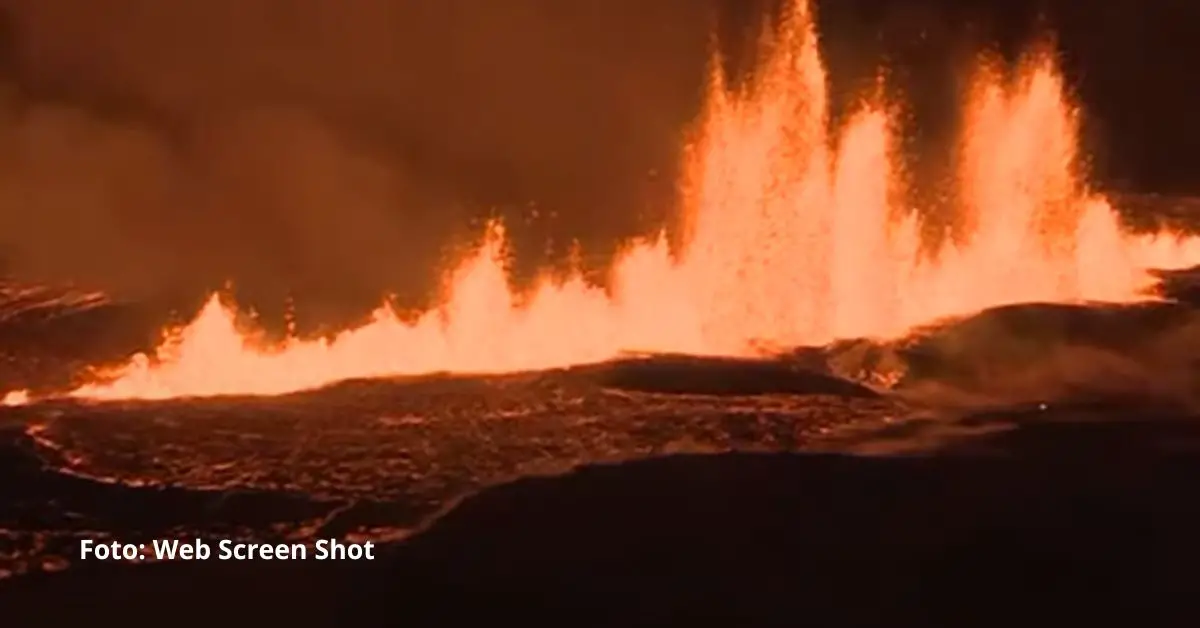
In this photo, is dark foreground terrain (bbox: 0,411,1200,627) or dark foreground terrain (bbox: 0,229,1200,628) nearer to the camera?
dark foreground terrain (bbox: 0,411,1200,627)

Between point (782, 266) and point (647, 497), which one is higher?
point (782, 266)

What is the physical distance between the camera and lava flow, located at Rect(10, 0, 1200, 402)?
1551 cm

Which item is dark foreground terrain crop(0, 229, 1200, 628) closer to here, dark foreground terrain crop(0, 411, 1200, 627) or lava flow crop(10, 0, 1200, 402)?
dark foreground terrain crop(0, 411, 1200, 627)

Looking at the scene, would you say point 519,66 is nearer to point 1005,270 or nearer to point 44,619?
point 1005,270

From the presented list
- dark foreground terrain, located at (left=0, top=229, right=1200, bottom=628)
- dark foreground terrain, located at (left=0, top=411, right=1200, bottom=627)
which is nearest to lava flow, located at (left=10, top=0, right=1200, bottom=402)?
dark foreground terrain, located at (left=0, top=229, right=1200, bottom=628)

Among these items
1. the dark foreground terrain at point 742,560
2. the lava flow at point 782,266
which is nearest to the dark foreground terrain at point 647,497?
the dark foreground terrain at point 742,560

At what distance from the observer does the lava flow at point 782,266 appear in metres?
15.5

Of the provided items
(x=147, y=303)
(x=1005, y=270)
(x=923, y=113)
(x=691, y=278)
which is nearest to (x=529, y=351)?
(x=691, y=278)

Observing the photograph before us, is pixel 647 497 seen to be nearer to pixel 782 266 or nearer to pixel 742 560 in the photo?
pixel 742 560

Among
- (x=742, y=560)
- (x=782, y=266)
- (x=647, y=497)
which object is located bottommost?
(x=742, y=560)

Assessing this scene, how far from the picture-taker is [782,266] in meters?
19.4

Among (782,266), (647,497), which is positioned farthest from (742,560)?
(782,266)

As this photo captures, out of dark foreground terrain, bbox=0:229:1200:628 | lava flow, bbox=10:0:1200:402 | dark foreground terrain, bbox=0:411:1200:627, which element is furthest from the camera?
lava flow, bbox=10:0:1200:402

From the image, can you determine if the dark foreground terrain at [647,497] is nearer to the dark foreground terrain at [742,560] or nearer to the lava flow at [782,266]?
the dark foreground terrain at [742,560]
